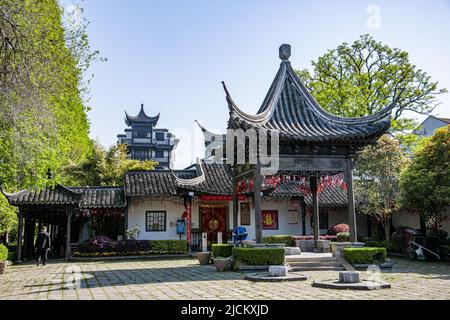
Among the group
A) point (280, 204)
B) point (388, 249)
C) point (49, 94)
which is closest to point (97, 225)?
point (280, 204)

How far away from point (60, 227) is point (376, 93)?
21.6 meters

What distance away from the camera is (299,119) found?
1439 centimetres

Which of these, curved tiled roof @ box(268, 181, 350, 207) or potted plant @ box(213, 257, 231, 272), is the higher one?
curved tiled roof @ box(268, 181, 350, 207)

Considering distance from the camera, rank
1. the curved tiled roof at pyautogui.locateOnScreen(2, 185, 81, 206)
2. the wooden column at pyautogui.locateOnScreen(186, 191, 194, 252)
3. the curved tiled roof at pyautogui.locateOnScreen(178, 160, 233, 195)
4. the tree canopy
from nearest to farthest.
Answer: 1. the tree canopy
2. the curved tiled roof at pyautogui.locateOnScreen(2, 185, 81, 206)
3. the curved tiled roof at pyautogui.locateOnScreen(178, 160, 233, 195)
4. the wooden column at pyautogui.locateOnScreen(186, 191, 194, 252)

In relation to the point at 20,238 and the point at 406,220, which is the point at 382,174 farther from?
the point at 20,238

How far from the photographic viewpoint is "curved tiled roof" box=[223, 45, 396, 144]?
42.8ft

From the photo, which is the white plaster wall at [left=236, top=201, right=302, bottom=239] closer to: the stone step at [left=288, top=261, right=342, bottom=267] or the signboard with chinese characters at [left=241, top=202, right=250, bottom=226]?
the signboard with chinese characters at [left=241, top=202, right=250, bottom=226]

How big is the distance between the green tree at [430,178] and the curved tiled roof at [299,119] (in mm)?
3459

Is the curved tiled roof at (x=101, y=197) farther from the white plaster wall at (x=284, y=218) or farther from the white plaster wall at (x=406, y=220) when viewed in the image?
the white plaster wall at (x=406, y=220)

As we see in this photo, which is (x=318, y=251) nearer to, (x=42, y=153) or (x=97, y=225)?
(x=42, y=153)

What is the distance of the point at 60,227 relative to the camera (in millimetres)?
25672

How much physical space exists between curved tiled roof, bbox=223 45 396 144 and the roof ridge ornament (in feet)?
0.36

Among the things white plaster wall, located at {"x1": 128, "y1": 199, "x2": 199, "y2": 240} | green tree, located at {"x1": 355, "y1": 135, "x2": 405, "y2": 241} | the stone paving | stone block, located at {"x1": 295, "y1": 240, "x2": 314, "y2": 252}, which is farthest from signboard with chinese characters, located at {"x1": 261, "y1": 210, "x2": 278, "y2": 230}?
the stone paving
